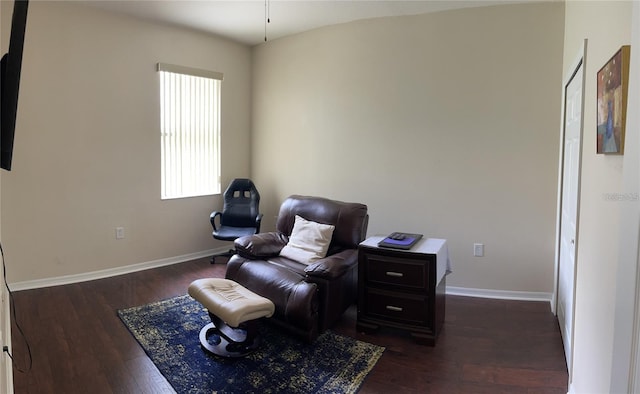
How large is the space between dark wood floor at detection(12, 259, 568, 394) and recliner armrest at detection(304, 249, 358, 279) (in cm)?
51

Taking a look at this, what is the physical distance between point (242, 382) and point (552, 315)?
2593 millimetres

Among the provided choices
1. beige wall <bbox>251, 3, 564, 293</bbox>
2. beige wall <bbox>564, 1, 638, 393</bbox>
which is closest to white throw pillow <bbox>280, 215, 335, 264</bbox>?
beige wall <bbox>251, 3, 564, 293</bbox>

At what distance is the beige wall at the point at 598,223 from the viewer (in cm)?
150

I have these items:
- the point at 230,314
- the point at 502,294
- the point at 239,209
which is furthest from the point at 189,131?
the point at 502,294

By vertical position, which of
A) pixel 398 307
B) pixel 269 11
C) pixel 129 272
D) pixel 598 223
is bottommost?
pixel 129 272

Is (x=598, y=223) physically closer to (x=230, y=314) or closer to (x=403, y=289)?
(x=403, y=289)

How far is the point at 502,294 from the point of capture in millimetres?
3742

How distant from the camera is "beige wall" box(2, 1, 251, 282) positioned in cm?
368

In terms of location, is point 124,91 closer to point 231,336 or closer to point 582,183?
point 231,336

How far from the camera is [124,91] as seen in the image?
13.8ft

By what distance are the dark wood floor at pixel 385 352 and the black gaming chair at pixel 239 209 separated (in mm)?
1158

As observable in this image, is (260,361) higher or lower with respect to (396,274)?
Answer: lower

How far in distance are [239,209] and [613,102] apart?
3.97m

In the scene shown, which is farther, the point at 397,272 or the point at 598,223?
the point at 397,272
